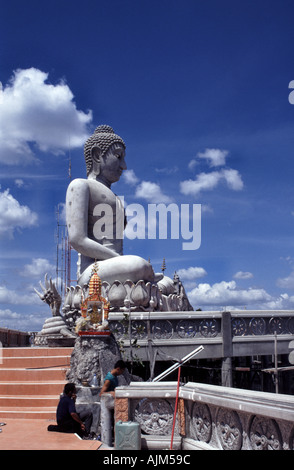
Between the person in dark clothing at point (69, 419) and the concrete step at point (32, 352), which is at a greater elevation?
the concrete step at point (32, 352)

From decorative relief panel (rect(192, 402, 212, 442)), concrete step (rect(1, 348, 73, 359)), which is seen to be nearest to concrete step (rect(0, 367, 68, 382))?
concrete step (rect(1, 348, 73, 359))

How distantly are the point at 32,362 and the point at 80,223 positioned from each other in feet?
15.6

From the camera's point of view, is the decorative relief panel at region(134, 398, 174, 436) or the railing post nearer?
the decorative relief panel at region(134, 398, 174, 436)

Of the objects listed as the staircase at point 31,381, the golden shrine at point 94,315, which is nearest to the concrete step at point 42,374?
the staircase at point 31,381

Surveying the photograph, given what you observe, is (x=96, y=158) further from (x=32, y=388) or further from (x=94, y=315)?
→ (x=32, y=388)

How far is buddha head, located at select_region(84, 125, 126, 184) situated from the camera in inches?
547

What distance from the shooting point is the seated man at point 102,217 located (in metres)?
11.8

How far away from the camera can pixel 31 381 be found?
329 inches

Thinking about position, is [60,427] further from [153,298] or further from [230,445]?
[153,298]

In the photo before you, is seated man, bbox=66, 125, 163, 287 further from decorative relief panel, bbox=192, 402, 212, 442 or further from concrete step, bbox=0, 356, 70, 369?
decorative relief panel, bbox=192, 402, 212, 442

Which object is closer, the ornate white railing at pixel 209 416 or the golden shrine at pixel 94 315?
the ornate white railing at pixel 209 416

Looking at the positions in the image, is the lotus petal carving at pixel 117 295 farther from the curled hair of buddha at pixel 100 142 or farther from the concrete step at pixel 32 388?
the curled hair of buddha at pixel 100 142

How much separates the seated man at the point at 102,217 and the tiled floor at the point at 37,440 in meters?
5.85

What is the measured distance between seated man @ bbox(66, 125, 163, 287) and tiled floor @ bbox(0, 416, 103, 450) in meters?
5.85
